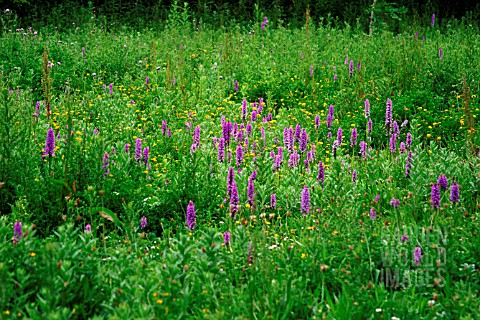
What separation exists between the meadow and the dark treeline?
5.43 m

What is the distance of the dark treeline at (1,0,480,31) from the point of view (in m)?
12.6

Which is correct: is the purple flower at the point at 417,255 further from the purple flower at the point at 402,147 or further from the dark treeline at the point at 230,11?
the dark treeline at the point at 230,11

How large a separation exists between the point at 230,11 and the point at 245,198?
11387 millimetres

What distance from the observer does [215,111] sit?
640cm

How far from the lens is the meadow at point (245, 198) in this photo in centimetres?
277

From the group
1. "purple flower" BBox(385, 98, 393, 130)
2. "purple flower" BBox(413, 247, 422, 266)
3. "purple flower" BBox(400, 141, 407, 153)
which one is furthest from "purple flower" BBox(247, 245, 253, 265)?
"purple flower" BBox(385, 98, 393, 130)

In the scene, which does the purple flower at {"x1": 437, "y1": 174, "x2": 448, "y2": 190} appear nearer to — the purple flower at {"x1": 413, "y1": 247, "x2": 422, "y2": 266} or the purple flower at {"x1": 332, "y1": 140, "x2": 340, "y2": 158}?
the purple flower at {"x1": 413, "y1": 247, "x2": 422, "y2": 266}

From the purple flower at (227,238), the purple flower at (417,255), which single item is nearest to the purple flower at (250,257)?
the purple flower at (227,238)

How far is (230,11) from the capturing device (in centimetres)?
1465

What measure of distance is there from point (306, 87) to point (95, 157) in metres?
3.77

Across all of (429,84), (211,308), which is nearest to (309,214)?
(211,308)

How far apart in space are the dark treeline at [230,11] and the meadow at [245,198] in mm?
5435

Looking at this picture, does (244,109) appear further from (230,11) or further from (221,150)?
(230,11)

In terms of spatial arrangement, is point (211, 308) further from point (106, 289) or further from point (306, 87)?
point (306, 87)
